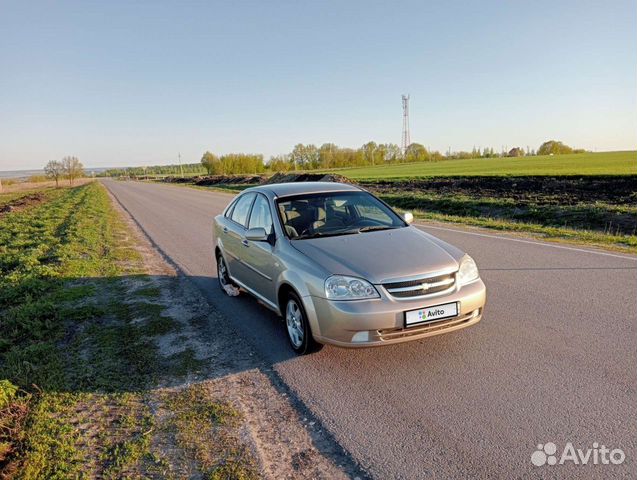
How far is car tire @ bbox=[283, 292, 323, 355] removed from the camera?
4326mm

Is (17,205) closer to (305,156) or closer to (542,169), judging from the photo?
(542,169)

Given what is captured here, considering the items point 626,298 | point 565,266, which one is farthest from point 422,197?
point 626,298

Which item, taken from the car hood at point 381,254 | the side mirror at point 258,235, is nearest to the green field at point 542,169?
the car hood at point 381,254

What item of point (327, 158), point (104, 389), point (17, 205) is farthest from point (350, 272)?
point (327, 158)

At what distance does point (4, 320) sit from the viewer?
18.9 ft

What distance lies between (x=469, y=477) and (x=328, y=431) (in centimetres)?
100

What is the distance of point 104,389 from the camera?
3943 millimetres

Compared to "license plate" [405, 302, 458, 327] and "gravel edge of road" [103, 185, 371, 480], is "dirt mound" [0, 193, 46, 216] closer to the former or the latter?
"gravel edge of road" [103, 185, 371, 480]

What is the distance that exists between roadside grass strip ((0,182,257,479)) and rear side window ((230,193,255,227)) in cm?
143

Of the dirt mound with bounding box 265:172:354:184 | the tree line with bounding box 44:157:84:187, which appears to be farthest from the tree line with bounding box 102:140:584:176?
the dirt mound with bounding box 265:172:354:184

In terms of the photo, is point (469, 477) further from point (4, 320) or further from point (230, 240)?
point (4, 320)

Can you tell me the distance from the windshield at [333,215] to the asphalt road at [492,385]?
125 centimetres

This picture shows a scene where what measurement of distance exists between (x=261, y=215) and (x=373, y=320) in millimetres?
2396

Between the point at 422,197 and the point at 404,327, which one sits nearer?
the point at 404,327
